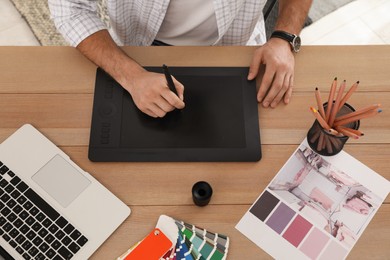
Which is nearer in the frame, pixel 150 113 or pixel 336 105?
pixel 336 105

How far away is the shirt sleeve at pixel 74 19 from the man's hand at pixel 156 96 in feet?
0.65

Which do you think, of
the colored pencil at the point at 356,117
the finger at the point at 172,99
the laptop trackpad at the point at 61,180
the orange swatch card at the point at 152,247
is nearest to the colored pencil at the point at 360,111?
the colored pencil at the point at 356,117

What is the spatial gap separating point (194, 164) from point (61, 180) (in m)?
0.31

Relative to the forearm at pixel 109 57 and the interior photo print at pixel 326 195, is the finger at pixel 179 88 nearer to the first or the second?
the forearm at pixel 109 57

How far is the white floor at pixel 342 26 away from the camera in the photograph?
201 centimetres

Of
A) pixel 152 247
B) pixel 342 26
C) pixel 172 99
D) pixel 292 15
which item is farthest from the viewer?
pixel 342 26

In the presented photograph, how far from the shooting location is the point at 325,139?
3.06ft

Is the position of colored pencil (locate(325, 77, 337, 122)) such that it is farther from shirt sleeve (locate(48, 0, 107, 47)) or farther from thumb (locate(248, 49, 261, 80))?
shirt sleeve (locate(48, 0, 107, 47))

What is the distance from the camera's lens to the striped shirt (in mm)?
1053

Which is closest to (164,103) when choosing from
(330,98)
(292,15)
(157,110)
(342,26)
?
(157,110)

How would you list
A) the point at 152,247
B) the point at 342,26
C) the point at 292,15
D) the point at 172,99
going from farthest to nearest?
1. the point at 342,26
2. the point at 292,15
3. the point at 172,99
4. the point at 152,247

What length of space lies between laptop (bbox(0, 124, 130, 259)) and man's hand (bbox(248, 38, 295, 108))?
44 cm

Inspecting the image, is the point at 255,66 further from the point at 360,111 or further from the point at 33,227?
the point at 33,227

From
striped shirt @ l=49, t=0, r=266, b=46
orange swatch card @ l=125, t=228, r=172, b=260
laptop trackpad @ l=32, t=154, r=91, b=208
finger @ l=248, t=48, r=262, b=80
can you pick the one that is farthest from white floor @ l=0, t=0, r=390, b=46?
orange swatch card @ l=125, t=228, r=172, b=260
